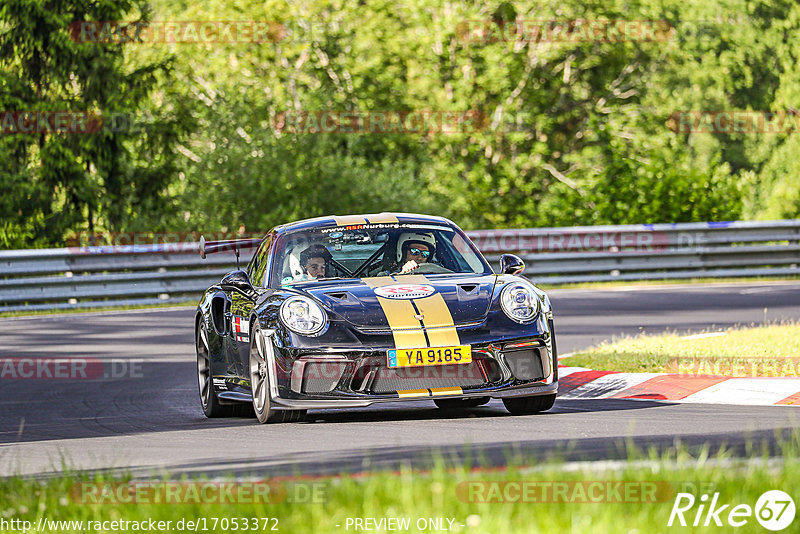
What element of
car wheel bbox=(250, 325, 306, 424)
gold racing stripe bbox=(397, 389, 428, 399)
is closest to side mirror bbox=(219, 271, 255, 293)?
car wheel bbox=(250, 325, 306, 424)

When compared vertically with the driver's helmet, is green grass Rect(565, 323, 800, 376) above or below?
below

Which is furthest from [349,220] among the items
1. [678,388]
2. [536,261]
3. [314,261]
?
[536,261]

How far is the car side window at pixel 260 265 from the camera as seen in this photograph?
986 centimetres

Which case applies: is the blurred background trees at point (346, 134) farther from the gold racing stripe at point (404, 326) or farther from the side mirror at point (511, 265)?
the gold racing stripe at point (404, 326)

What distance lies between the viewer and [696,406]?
8922 mm

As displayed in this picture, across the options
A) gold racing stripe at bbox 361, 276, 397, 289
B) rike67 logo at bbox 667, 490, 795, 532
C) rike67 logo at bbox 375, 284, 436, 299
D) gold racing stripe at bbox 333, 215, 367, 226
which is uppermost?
gold racing stripe at bbox 333, 215, 367, 226

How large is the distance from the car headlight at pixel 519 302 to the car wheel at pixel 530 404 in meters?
0.58

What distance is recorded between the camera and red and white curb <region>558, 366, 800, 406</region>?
915 centimetres

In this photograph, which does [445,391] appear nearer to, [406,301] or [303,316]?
[406,301]

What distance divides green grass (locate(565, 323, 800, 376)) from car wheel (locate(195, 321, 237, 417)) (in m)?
3.04

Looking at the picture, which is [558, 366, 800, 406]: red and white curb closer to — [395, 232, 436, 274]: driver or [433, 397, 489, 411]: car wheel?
[433, 397, 489, 411]: car wheel

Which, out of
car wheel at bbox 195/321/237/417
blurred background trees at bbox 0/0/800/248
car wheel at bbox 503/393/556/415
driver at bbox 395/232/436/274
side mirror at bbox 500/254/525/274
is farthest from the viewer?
blurred background trees at bbox 0/0/800/248

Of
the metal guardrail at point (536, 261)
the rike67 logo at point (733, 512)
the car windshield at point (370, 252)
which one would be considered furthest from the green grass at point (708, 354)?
the metal guardrail at point (536, 261)

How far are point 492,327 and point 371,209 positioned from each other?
19.7 meters
